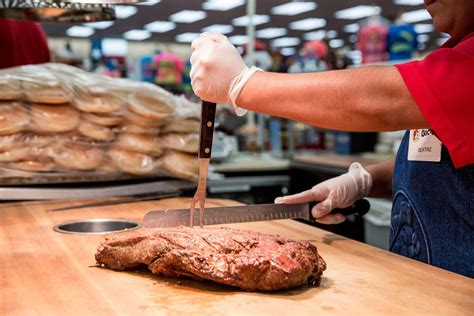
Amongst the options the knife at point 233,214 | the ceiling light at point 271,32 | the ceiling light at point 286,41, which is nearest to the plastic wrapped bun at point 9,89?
the knife at point 233,214

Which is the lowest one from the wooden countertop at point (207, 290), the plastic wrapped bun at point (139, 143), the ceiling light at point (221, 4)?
the wooden countertop at point (207, 290)

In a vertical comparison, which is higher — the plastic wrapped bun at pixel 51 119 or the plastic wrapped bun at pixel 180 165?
A: the plastic wrapped bun at pixel 51 119

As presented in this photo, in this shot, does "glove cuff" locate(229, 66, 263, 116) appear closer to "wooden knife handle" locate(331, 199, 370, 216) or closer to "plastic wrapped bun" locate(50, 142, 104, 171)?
"wooden knife handle" locate(331, 199, 370, 216)

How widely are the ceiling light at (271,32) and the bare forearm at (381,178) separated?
1529 centimetres

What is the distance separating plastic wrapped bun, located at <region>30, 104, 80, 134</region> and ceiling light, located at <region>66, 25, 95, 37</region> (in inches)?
560

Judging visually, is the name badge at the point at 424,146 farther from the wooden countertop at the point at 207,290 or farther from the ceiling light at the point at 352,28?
the ceiling light at the point at 352,28

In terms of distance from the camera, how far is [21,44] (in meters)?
3.98

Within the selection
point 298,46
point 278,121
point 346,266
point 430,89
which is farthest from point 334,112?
point 298,46

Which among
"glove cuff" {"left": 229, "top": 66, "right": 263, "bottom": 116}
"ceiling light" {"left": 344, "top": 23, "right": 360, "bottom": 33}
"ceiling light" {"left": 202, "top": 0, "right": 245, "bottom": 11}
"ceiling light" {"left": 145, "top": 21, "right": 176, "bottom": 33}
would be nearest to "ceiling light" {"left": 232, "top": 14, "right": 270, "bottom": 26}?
"ceiling light" {"left": 202, "top": 0, "right": 245, "bottom": 11}

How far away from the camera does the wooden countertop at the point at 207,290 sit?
1.24 meters

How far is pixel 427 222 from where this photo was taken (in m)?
1.84

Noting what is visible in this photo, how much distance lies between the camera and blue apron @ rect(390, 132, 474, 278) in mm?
1677

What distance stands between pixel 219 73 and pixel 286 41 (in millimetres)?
19051

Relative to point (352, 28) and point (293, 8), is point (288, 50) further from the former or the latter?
point (293, 8)
